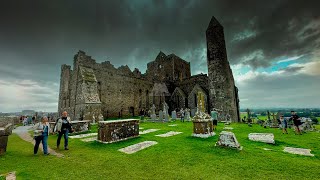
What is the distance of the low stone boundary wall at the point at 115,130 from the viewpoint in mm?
7082

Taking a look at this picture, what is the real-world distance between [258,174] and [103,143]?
240 inches

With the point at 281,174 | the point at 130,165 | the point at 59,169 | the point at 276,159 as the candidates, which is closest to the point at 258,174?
the point at 281,174

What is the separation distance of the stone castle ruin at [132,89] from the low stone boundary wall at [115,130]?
8.48 m

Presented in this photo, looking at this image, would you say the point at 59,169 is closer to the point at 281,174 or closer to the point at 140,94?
the point at 281,174

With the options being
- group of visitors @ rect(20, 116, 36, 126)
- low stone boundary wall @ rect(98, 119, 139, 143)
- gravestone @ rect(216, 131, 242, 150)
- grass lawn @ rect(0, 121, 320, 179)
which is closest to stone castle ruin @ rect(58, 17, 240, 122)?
group of visitors @ rect(20, 116, 36, 126)

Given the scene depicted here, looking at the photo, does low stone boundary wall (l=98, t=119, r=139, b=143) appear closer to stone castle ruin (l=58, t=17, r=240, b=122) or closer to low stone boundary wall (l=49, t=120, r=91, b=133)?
low stone boundary wall (l=49, t=120, r=91, b=133)

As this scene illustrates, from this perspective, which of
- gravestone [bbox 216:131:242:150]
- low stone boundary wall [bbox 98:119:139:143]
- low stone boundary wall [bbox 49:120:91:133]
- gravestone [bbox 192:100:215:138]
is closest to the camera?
gravestone [bbox 216:131:242:150]

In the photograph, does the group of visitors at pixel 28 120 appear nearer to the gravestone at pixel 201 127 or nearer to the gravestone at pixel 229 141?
the gravestone at pixel 201 127


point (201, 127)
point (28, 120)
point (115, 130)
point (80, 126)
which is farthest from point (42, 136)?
point (28, 120)

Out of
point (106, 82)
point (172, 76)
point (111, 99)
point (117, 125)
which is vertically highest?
point (172, 76)

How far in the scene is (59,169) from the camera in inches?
163

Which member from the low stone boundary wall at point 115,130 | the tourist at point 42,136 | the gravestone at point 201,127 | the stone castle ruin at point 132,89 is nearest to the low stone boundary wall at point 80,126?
the low stone boundary wall at point 115,130

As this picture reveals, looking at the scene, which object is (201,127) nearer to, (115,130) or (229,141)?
(229,141)

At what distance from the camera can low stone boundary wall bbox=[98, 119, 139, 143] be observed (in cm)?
708
